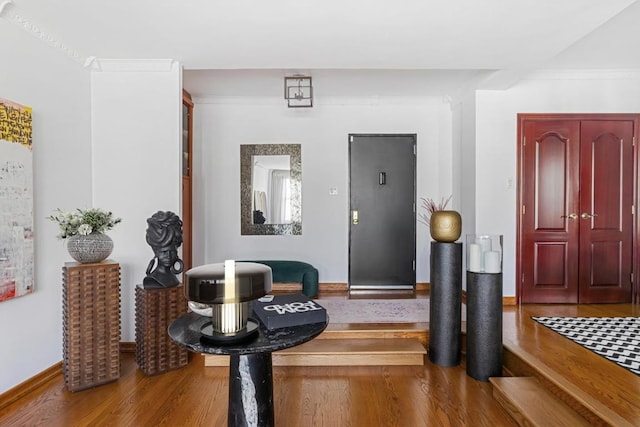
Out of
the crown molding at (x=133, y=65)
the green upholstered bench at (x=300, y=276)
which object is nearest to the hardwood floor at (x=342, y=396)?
the green upholstered bench at (x=300, y=276)

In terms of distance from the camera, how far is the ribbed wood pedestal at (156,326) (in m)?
2.63

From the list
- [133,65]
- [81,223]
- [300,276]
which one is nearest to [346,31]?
[133,65]

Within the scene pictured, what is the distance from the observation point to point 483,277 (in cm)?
256

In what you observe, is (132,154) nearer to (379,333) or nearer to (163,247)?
(163,247)

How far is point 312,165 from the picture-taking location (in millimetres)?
4770

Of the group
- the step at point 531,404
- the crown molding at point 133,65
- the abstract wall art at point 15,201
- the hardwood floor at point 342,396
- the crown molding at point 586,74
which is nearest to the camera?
the step at point 531,404

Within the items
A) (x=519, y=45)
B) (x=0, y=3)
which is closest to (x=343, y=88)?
(x=519, y=45)

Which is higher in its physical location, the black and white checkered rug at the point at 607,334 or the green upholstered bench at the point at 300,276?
the green upholstered bench at the point at 300,276

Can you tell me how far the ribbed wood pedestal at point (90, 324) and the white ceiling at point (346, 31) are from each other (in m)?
1.68

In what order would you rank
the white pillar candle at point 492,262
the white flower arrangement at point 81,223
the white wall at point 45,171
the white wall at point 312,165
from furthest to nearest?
the white wall at point 312,165 < the white pillar candle at point 492,262 < the white flower arrangement at point 81,223 < the white wall at point 45,171

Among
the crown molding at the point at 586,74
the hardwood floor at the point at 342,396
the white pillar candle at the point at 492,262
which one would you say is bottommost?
the hardwood floor at the point at 342,396

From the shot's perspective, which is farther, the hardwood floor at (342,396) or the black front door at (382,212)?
the black front door at (382,212)

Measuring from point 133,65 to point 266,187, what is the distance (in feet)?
6.97

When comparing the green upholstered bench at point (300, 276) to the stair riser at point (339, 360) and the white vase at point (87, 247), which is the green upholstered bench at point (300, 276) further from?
the white vase at point (87, 247)
